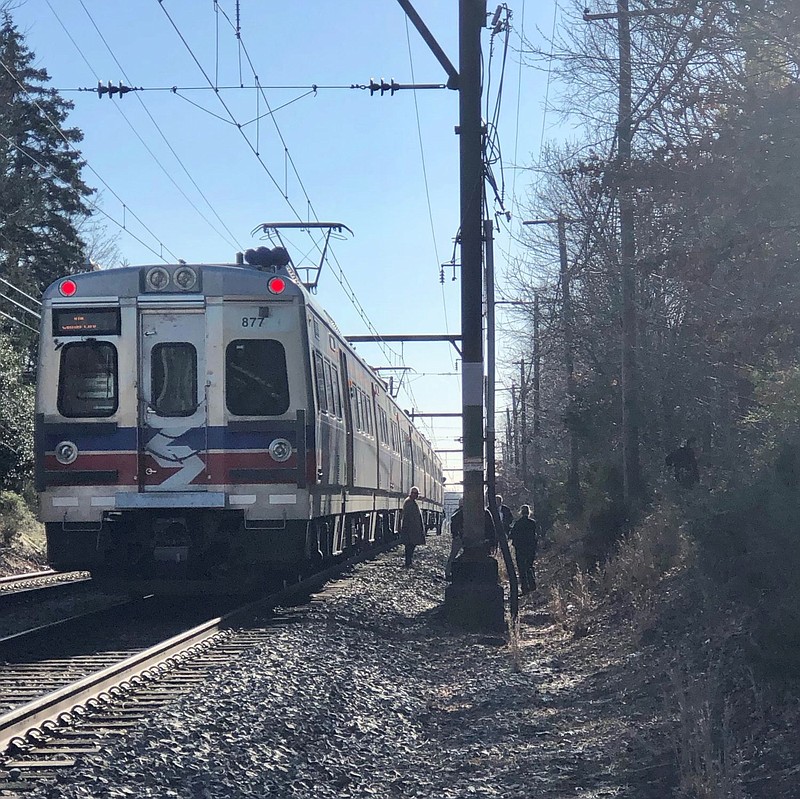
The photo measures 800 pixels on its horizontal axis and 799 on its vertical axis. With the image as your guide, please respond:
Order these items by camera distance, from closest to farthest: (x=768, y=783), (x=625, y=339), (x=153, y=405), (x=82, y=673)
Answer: (x=768, y=783) < (x=82, y=673) < (x=153, y=405) < (x=625, y=339)

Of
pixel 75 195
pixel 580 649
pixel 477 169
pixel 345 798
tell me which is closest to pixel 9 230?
pixel 75 195

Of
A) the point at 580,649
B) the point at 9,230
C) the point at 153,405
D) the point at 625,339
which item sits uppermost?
the point at 9,230

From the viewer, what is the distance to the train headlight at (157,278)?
12.8 metres

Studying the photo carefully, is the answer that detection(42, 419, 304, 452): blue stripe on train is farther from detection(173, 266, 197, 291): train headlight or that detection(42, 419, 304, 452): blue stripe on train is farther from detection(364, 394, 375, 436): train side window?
detection(364, 394, 375, 436): train side window

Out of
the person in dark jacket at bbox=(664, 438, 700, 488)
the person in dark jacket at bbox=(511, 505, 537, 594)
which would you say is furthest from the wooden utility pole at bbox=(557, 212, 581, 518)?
the person in dark jacket at bbox=(664, 438, 700, 488)

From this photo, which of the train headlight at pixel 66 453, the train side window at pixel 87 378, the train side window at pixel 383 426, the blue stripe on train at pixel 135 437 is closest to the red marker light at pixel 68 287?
the train side window at pixel 87 378

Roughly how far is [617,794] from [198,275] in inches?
324

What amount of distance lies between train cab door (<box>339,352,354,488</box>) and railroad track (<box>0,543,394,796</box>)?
5548 mm

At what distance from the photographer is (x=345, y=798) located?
587 cm

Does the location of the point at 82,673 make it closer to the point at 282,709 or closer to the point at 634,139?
the point at 282,709

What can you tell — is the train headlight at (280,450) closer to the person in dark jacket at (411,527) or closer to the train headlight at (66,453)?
the train headlight at (66,453)

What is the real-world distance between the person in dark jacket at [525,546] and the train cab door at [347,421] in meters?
2.57

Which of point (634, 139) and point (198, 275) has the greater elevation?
point (634, 139)

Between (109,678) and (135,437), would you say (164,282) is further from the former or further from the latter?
(109,678)
